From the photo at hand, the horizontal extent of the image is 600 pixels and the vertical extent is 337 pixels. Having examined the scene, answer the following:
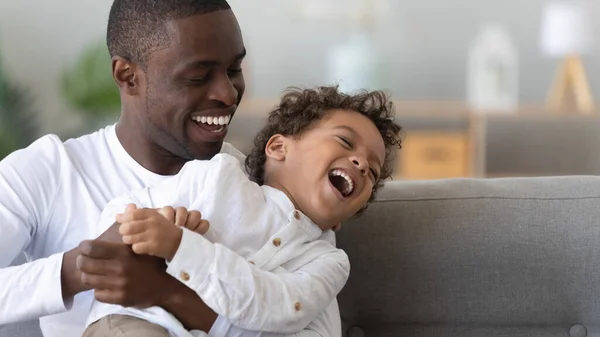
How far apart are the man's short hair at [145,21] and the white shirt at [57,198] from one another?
18 centimetres

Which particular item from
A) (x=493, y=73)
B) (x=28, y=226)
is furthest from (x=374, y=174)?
(x=493, y=73)

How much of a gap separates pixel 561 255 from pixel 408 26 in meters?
3.28

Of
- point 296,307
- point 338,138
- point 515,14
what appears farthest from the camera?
point 515,14

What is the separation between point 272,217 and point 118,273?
297 mm

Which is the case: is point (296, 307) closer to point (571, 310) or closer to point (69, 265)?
point (69, 265)

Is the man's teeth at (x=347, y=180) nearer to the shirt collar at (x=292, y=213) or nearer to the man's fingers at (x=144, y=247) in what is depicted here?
the shirt collar at (x=292, y=213)

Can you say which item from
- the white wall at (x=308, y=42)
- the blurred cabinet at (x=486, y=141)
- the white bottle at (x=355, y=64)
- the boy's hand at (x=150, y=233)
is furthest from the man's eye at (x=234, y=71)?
the white wall at (x=308, y=42)

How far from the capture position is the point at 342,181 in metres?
1.62

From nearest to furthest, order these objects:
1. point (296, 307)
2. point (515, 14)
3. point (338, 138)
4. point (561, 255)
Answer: point (296, 307) < point (338, 138) < point (561, 255) < point (515, 14)

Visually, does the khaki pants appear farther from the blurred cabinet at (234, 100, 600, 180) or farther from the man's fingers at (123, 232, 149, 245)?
the blurred cabinet at (234, 100, 600, 180)

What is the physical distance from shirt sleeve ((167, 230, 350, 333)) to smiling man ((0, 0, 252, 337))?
26cm

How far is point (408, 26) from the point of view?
4996 mm

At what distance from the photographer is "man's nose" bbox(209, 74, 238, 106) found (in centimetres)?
165

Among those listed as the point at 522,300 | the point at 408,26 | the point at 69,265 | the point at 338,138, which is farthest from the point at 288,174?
the point at 408,26
